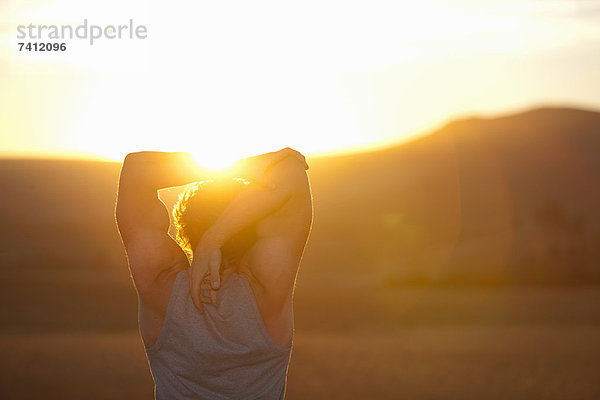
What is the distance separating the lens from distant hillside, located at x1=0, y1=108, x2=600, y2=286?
30.9 metres

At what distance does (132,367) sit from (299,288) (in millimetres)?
11719

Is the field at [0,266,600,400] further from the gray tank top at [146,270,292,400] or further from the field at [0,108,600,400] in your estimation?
the gray tank top at [146,270,292,400]

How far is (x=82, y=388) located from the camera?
11.2 metres

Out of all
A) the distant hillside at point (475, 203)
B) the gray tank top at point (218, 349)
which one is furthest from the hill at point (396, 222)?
the gray tank top at point (218, 349)

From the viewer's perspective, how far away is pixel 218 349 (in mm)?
2490

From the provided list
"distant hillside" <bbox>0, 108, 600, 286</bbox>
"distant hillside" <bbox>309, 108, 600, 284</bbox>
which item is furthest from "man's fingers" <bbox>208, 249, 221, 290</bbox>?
"distant hillside" <bbox>309, 108, 600, 284</bbox>

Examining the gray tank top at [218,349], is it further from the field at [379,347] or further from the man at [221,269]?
the field at [379,347]

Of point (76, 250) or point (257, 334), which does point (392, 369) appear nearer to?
point (257, 334)

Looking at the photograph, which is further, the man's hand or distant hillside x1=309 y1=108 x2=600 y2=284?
distant hillside x1=309 y1=108 x2=600 y2=284

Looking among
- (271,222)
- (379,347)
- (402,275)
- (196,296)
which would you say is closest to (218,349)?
(196,296)

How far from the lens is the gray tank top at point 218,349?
250 centimetres

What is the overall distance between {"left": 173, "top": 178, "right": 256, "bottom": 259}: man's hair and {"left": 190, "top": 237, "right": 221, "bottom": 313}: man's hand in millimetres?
156

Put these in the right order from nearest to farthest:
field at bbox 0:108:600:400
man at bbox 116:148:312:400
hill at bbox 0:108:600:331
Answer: man at bbox 116:148:312:400 < field at bbox 0:108:600:400 < hill at bbox 0:108:600:331

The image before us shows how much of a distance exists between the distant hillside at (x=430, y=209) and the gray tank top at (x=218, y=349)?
23.6 metres
